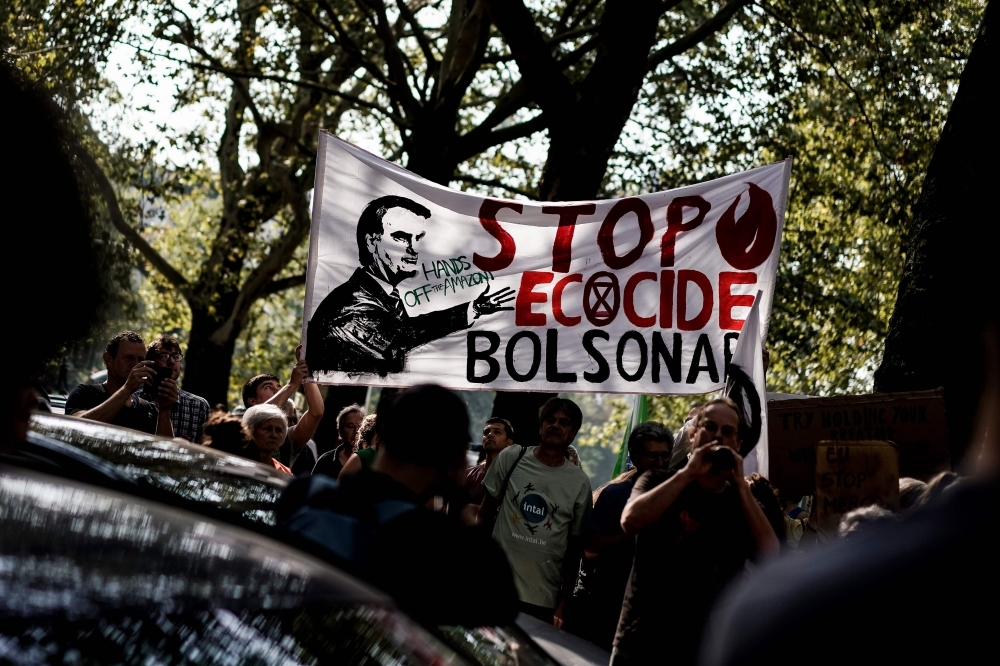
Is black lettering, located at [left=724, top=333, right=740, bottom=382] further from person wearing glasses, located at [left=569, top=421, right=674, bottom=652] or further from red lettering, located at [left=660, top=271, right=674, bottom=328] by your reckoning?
person wearing glasses, located at [left=569, top=421, right=674, bottom=652]

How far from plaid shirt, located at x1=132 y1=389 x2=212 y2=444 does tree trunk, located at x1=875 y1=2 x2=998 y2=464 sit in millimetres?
3731

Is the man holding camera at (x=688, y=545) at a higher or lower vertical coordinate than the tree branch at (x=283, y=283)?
lower

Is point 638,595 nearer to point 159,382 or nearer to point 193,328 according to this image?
point 159,382

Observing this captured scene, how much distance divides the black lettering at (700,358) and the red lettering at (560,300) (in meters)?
0.65

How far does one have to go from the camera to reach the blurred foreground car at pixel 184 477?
239 cm

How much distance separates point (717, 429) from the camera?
14.3 feet

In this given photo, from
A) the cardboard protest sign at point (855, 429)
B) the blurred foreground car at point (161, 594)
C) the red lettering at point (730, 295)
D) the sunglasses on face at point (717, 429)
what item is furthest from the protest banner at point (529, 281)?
the blurred foreground car at point (161, 594)

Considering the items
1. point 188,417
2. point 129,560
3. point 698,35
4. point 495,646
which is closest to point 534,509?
point 188,417

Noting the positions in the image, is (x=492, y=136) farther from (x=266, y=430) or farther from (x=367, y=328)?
(x=266, y=430)

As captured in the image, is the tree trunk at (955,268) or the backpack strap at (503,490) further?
the backpack strap at (503,490)

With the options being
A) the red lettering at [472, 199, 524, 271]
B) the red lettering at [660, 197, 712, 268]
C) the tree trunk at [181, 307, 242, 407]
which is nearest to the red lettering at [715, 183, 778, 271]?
the red lettering at [660, 197, 712, 268]

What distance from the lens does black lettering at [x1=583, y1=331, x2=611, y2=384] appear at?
21.0 ft

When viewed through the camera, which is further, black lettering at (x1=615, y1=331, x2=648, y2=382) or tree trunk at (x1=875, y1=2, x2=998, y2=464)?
black lettering at (x1=615, y1=331, x2=648, y2=382)

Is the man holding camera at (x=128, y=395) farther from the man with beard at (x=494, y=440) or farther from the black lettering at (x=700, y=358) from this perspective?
the black lettering at (x=700, y=358)
